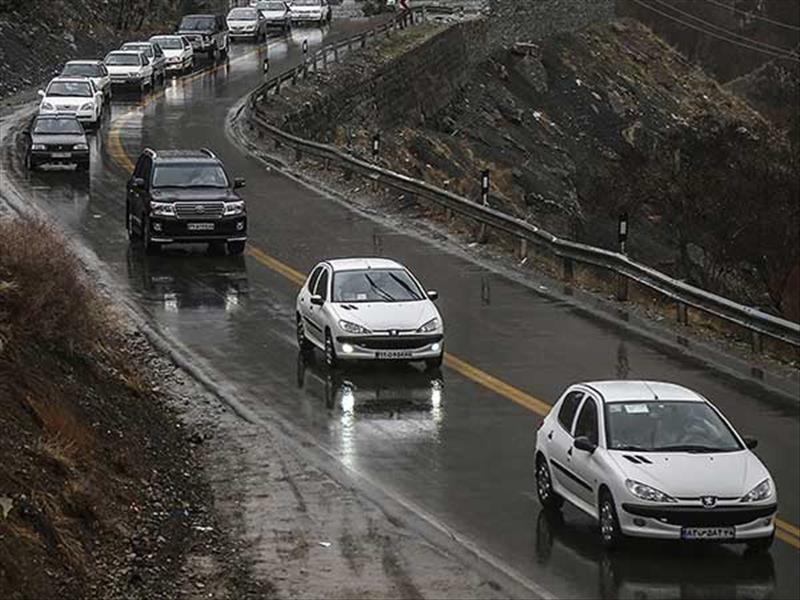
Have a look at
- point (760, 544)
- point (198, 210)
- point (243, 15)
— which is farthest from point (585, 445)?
point (243, 15)

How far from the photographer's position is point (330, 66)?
69688 millimetres

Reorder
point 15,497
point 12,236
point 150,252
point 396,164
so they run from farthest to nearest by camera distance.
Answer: point 396,164, point 150,252, point 12,236, point 15,497

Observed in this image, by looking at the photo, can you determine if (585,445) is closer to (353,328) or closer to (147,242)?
(353,328)

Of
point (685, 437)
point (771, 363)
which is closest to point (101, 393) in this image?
point (685, 437)

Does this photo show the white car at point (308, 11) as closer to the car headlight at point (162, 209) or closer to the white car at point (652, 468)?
the car headlight at point (162, 209)

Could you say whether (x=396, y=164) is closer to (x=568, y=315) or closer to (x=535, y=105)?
(x=535, y=105)

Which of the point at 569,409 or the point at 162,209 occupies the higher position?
the point at 569,409

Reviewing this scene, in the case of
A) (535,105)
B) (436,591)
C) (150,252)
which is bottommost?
(535,105)

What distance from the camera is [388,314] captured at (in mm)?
22891

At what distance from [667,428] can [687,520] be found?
1.42 metres

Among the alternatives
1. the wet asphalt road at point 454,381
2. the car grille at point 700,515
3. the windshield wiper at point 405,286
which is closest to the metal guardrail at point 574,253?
the wet asphalt road at point 454,381

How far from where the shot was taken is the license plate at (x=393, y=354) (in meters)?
22.5

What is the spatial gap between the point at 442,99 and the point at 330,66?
786 cm

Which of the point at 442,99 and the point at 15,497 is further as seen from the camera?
the point at 442,99
